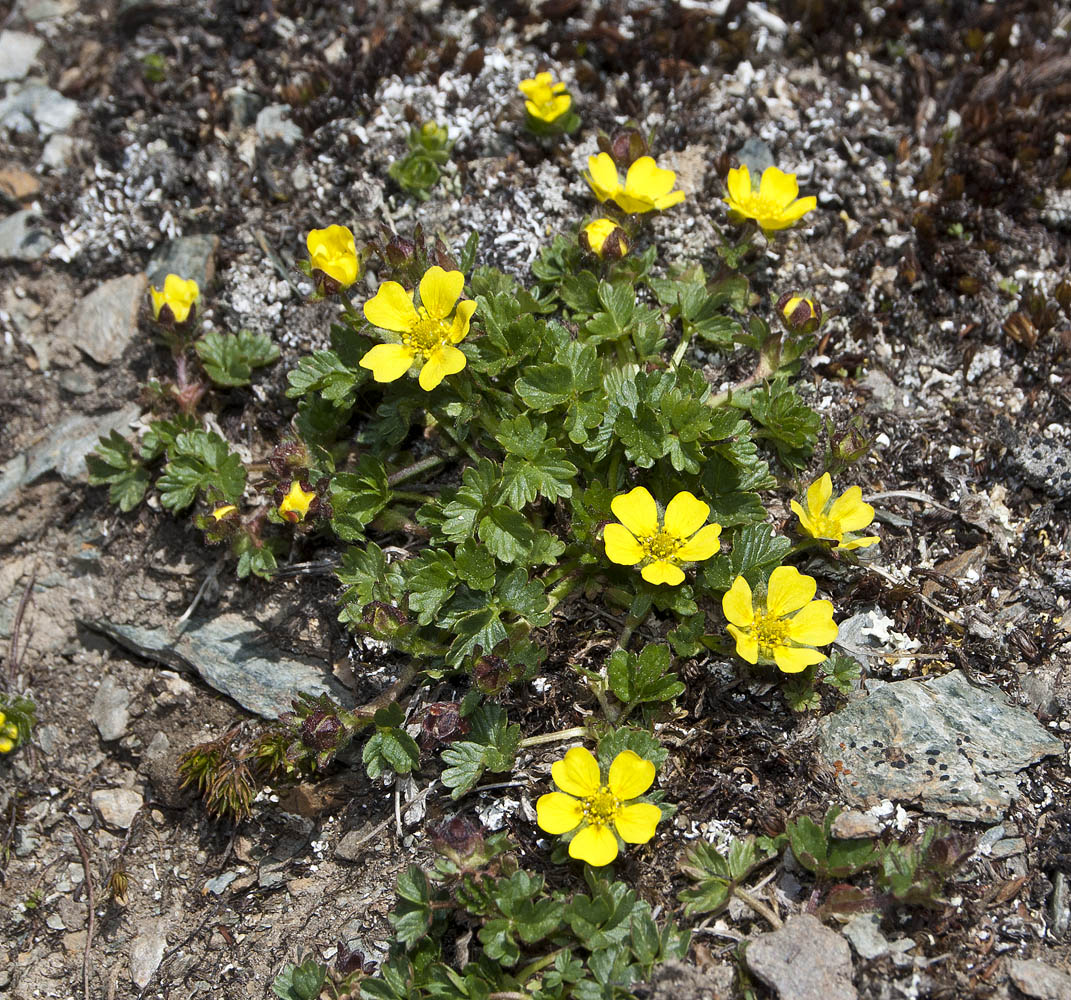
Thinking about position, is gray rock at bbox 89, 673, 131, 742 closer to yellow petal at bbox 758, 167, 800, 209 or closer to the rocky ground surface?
the rocky ground surface

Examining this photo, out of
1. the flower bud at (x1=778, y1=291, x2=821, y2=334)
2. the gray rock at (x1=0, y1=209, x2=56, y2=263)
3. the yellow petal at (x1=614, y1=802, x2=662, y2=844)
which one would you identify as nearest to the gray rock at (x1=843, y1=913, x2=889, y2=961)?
the yellow petal at (x1=614, y1=802, x2=662, y2=844)

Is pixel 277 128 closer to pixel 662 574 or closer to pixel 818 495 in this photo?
pixel 662 574

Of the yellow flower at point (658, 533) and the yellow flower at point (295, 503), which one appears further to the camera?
the yellow flower at point (295, 503)

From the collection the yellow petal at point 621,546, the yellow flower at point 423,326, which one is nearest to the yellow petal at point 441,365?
the yellow flower at point 423,326

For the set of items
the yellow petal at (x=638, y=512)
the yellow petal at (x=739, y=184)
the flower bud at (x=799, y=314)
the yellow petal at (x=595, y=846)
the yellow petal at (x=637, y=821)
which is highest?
the yellow petal at (x=739, y=184)

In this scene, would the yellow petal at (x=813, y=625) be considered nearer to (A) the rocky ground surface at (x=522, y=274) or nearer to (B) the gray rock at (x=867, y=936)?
(A) the rocky ground surface at (x=522, y=274)

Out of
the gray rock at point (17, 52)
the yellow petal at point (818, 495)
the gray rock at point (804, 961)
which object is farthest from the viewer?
the gray rock at point (17, 52)
